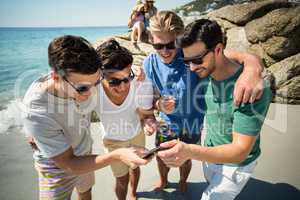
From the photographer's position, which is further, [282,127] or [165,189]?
[282,127]

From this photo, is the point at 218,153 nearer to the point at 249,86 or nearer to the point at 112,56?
the point at 249,86

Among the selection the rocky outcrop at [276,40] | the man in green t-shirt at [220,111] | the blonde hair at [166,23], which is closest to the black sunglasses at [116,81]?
the man in green t-shirt at [220,111]

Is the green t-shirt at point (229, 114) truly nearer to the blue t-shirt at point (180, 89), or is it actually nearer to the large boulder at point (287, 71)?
the blue t-shirt at point (180, 89)

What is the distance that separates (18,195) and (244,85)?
3.50 metres

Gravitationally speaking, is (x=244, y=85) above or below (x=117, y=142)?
above

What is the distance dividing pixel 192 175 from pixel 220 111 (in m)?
2.10

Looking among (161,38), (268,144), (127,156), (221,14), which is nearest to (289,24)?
(221,14)

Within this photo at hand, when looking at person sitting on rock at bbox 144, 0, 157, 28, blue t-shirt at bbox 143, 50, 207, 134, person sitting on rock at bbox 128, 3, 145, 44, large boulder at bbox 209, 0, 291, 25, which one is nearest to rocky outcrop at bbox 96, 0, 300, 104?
large boulder at bbox 209, 0, 291, 25

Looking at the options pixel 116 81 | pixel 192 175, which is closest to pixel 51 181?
pixel 116 81

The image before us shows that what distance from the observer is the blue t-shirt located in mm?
2860

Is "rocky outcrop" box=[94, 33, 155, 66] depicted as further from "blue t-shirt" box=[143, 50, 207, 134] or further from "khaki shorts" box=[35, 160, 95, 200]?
"khaki shorts" box=[35, 160, 95, 200]

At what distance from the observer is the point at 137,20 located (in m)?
8.20

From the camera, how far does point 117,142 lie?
280cm

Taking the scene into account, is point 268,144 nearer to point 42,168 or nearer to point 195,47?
point 195,47
